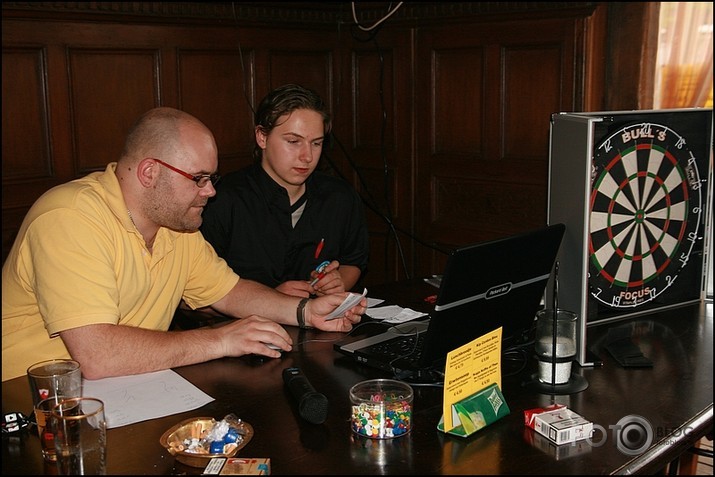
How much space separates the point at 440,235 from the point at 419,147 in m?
0.45

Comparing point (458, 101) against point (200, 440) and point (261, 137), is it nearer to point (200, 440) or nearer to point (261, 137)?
point (261, 137)

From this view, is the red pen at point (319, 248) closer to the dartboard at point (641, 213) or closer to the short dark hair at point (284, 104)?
the short dark hair at point (284, 104)

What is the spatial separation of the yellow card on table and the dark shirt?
131 centimetres

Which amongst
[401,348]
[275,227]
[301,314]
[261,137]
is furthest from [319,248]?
[401,348]

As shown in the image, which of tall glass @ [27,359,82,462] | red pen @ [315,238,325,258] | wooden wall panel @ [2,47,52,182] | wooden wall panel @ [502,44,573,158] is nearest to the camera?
tall glass @ [27,359,82,462]

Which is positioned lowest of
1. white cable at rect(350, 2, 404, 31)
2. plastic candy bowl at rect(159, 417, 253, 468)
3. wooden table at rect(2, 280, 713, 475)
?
wooden table at rect(2, 280, 713, 475)

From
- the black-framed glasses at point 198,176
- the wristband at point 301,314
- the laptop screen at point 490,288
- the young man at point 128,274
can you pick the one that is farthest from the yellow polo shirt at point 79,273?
the laptop screen at point 490,288

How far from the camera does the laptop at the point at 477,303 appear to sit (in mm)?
1522

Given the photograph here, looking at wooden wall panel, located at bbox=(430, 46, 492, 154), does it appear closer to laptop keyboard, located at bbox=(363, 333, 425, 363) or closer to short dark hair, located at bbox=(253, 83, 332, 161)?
short dark hair, located at bbox=(253, 83, 332, 161)

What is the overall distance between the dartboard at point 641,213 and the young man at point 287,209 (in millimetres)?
893

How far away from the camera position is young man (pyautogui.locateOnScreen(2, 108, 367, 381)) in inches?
66.7

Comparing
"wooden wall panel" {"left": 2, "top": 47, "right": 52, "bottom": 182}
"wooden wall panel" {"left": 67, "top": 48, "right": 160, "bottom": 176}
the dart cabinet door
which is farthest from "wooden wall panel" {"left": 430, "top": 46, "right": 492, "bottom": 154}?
"wooden wall panel" {"left": 2, "top": 47, "right": 52, "bottom": 182}

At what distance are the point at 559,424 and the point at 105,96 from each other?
244 cm

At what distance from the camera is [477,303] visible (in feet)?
5.19
